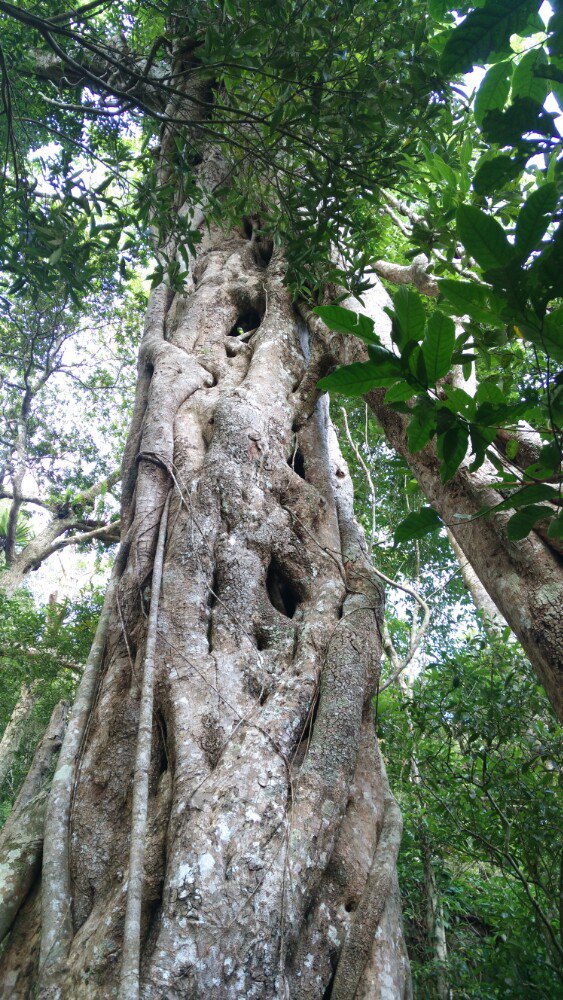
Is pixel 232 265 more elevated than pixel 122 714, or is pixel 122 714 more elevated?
pixel 232 265

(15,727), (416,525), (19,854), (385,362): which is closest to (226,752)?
(19,854)

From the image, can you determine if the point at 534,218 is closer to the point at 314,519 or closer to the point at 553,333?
the point at 553,333

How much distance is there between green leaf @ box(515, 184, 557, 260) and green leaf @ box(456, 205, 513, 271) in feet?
0.06

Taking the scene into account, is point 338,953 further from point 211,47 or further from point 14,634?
point 14,634

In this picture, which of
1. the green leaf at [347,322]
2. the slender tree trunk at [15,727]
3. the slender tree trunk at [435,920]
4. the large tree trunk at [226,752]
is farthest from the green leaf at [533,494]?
the slender tree trunk at [15,727]

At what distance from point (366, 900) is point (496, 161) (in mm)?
2267

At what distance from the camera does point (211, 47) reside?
235 cm

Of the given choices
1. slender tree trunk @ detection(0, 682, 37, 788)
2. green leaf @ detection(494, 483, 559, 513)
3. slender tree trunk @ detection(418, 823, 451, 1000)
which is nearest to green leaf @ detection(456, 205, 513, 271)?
green leaf @ detection(494, 483, 559, 513)

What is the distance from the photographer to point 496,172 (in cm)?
95

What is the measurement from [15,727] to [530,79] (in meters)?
7.08

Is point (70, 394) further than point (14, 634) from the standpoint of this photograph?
Yes

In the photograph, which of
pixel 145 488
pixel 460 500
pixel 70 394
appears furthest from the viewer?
pixel 70 394

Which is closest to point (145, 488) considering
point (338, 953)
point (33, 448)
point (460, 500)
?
point (460, 500)

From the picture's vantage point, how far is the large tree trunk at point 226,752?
175 centimetres
